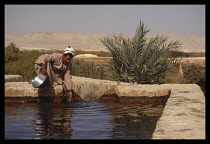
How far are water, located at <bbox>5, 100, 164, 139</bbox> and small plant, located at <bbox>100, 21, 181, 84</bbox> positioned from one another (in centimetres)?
182

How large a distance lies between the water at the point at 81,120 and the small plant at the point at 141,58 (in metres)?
1.82

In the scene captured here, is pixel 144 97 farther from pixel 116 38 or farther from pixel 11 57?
pixel 11 57

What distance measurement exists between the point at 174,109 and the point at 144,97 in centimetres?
306

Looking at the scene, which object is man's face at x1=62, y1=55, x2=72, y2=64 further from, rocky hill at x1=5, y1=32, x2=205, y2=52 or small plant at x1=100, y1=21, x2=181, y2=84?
rocky hill at x1=5, y1=32, x2=205, y2=52

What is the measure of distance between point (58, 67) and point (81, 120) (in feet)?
8.26

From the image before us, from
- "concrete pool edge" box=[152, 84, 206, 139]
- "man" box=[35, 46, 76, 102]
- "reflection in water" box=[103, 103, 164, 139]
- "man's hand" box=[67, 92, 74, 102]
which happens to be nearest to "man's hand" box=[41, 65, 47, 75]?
"man" box=[35, 46, 76, 102]

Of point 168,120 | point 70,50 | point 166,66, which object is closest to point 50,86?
point 70,50

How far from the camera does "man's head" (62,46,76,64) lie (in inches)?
346

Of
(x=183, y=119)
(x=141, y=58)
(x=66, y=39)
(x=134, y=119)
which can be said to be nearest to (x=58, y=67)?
(x=141, y=58)

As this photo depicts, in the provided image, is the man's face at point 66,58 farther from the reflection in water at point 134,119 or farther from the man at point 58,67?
the reflection in water at point 134,119

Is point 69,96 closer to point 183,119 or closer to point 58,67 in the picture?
point 58,67

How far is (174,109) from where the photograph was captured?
20.2ft

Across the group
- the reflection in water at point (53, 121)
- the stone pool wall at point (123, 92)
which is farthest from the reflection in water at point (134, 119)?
the reflection in water at point (53, 121)
